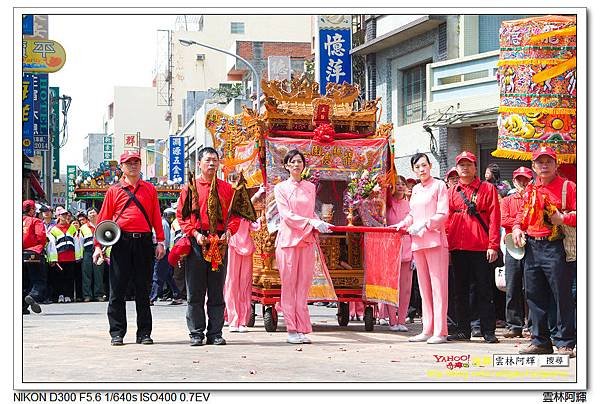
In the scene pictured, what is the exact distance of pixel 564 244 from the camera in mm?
9484

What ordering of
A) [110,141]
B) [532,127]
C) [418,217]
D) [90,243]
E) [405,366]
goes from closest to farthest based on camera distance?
[405,366] < [532,127] < [418,217] < [90,243] < [110,141]

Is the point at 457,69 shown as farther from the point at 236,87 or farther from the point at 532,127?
the point at 236,87

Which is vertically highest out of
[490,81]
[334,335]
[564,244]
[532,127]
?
[490,81]

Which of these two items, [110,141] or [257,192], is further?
[110,141]

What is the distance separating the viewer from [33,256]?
16344mm

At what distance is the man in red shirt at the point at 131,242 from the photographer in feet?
35.4

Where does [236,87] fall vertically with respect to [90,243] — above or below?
above

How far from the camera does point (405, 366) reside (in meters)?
9.21

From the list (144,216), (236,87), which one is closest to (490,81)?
(144,216)

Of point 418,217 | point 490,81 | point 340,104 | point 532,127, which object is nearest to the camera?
point 532,127

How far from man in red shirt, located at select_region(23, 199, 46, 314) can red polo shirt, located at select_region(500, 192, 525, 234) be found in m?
6.72

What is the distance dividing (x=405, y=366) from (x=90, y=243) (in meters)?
11.7

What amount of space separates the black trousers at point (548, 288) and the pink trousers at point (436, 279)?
49.4 inches

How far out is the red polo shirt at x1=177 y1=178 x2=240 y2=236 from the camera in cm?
1086
